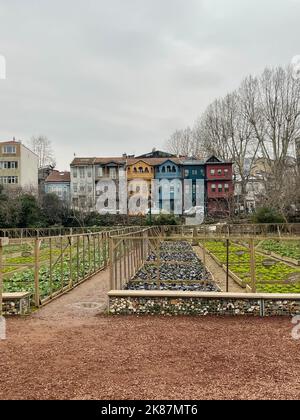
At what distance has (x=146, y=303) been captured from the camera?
821 centimetres

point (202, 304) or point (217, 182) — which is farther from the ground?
point (217, 182)

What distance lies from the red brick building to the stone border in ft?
155

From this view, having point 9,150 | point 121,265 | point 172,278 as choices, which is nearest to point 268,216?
point 172,278

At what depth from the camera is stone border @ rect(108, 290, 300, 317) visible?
312 inches

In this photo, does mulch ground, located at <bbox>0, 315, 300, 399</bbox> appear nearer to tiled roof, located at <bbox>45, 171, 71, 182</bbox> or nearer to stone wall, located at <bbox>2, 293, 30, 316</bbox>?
stone wall, located at <bbox>2, 293, 30, 316</bbox>

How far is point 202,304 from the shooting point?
8.10 m

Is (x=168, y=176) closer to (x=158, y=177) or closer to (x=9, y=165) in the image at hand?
(x=158, y=177)

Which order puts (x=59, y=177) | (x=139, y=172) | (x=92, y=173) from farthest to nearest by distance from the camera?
1. (x=59, y=177)
2. (x=92, y=173)
3. (x=139, y=172)

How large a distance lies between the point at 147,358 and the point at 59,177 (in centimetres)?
6175

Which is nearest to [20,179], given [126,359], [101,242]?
[101,242]

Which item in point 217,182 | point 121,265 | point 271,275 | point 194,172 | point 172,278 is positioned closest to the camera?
point 121,265

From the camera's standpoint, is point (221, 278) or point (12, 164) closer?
point (221, 278)

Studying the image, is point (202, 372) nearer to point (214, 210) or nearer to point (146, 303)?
point (146, 303)

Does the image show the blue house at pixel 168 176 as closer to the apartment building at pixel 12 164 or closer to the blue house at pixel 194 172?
the blue house at pixel 194 172
